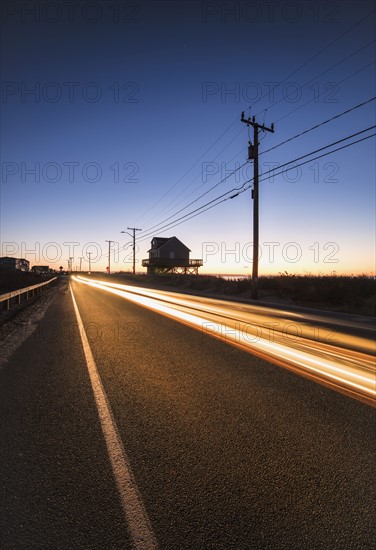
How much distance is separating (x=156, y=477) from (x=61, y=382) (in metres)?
2.85

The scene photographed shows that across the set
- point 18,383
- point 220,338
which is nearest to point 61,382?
point 18,383

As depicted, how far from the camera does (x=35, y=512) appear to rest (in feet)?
7.34

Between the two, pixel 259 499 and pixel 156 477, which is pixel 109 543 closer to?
pixel 156 477

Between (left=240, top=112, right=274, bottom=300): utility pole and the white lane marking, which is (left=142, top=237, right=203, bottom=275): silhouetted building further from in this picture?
the white lane marking

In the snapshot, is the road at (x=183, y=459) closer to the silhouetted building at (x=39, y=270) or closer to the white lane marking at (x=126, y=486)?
the white lane marking at (x=126, y=486)

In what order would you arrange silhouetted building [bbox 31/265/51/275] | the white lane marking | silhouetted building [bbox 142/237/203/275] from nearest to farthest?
the white lane marking → silhouetted building [bbox 142/237/203/275] → silhouetted building [bbox 31/265/51/275]

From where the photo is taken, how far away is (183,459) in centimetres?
290

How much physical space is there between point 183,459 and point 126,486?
580 millimetres

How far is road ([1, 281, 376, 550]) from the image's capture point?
2086mm

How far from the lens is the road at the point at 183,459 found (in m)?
2.09

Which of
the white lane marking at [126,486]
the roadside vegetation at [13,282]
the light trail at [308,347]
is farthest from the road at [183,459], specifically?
the roadside vegetation at [13,282]

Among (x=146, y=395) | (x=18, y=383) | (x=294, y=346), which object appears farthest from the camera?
(x=294, y=346)

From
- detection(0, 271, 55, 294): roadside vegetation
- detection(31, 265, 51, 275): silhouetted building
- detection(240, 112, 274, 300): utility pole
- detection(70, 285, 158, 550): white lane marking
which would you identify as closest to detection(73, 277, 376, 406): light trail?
detection(70, 285, 158, 550): white lane marking

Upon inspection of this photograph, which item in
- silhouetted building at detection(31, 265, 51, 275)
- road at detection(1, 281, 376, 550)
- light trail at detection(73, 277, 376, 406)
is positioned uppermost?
silhouetted building at detection(31, 265, 51, 275)
